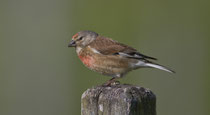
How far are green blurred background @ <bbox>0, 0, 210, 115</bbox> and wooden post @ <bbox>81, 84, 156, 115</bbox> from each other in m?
4.65

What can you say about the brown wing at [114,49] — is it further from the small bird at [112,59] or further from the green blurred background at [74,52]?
the green blurred background at [74,52]

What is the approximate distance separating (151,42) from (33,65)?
102 inches

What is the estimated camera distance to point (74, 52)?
9.92 m

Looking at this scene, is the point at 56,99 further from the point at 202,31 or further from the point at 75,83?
the point at 202,31

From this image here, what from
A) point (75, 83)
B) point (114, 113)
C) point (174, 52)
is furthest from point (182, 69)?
point (114, 113)

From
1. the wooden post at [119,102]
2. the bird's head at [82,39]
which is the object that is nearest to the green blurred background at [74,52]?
the bird's head at [82,39]

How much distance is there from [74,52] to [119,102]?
659 centimetres

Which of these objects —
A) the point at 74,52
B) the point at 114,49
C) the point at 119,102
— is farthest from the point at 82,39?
the point at 74,52

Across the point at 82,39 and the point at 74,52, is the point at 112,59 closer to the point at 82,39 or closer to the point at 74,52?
the point at 82,39

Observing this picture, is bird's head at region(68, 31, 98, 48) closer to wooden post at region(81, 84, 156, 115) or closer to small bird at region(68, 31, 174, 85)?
small bird at region(68, 31, 174, 85)

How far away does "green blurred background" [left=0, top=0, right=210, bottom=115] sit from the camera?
29.1ft

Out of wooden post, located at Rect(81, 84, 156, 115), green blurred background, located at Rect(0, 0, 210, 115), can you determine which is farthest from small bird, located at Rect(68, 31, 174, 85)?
green blurred background, located at Rect(0, 0, 210, 115)

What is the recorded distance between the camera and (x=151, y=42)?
9.65 metres

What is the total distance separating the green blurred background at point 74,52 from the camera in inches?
349
